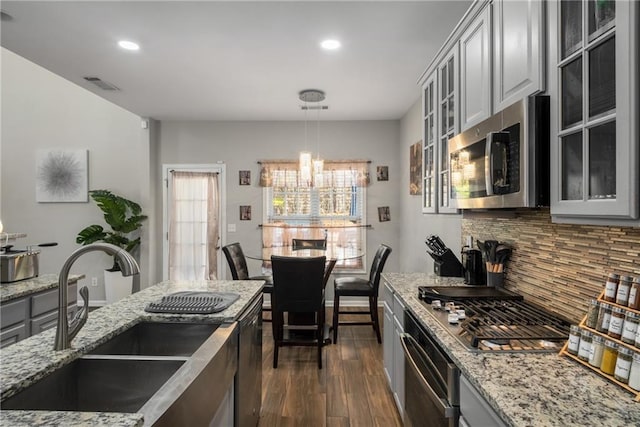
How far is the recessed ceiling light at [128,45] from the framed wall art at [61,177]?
301 cm

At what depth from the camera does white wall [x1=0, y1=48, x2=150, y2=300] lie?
16.6ft

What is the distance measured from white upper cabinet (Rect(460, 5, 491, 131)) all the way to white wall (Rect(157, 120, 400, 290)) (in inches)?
122

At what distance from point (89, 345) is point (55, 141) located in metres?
5.15

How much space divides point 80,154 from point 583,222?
5.96m

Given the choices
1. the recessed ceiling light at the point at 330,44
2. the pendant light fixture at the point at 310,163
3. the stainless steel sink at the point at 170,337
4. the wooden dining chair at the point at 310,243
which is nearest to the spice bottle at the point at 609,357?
the stainless steel sink at the point at 170,337

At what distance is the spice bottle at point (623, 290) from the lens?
1.06m

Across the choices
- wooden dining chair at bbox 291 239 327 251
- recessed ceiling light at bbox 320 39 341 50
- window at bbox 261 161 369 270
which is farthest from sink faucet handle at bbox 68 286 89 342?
window at bbox 261 161 369 270

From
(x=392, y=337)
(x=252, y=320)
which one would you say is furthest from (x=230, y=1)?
(x=392, y=337)

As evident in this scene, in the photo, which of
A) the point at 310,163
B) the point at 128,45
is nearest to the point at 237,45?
the point at 128,45

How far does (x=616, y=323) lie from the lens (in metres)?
1.03

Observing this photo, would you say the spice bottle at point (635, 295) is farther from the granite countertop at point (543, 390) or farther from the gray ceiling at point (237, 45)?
the gray ceiling at point (237, 45)

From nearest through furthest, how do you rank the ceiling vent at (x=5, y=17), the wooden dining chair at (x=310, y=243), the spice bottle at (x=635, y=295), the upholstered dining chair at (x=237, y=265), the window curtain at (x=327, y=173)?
the spice bottle at (x=635, y=295) → the ceiling vent at (x=5, y=17) → the upholstered dining chair at (x=237, y=265) → the wooden dining chair at (x=310, y=243) → the window curtain at (x=327, y=173)

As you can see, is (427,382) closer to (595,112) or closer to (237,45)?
(595,112)

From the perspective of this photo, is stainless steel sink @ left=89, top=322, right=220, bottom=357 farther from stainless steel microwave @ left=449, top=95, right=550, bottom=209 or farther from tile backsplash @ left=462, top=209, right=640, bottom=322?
tile backsplash @ left=462, top=209, right=640, bottom=322
